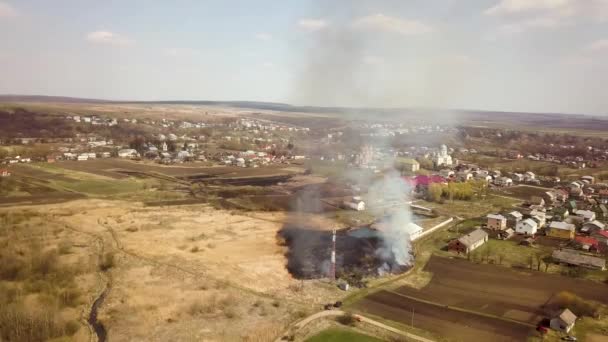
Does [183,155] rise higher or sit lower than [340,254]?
higher

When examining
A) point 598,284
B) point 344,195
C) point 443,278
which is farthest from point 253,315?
point 344,195

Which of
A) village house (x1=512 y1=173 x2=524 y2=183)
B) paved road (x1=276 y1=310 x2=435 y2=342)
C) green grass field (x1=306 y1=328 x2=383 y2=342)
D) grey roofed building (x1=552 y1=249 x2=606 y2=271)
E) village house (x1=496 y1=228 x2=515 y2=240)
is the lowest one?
green grass field (x1=306 y1=328 x2=383 y2=342)

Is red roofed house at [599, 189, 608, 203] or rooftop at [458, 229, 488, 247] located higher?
red roofed house at [599, 189, 608, 203]

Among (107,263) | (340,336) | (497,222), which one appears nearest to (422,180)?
(497,222)

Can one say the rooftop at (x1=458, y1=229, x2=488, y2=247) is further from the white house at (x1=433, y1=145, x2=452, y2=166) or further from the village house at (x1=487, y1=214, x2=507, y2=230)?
the white house at (x1=433, y1=145, x2=452, y2=166)

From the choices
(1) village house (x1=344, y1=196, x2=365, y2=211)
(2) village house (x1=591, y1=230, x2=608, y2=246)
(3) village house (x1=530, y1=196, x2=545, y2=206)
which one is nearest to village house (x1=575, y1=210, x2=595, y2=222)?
(3) village house (x1=530, y1=196, x2=545, y2=206)

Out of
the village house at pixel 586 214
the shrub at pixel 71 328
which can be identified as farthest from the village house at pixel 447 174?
the shrub at pixel 71 328

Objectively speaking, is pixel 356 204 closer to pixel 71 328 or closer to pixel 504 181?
pixel 504 181
